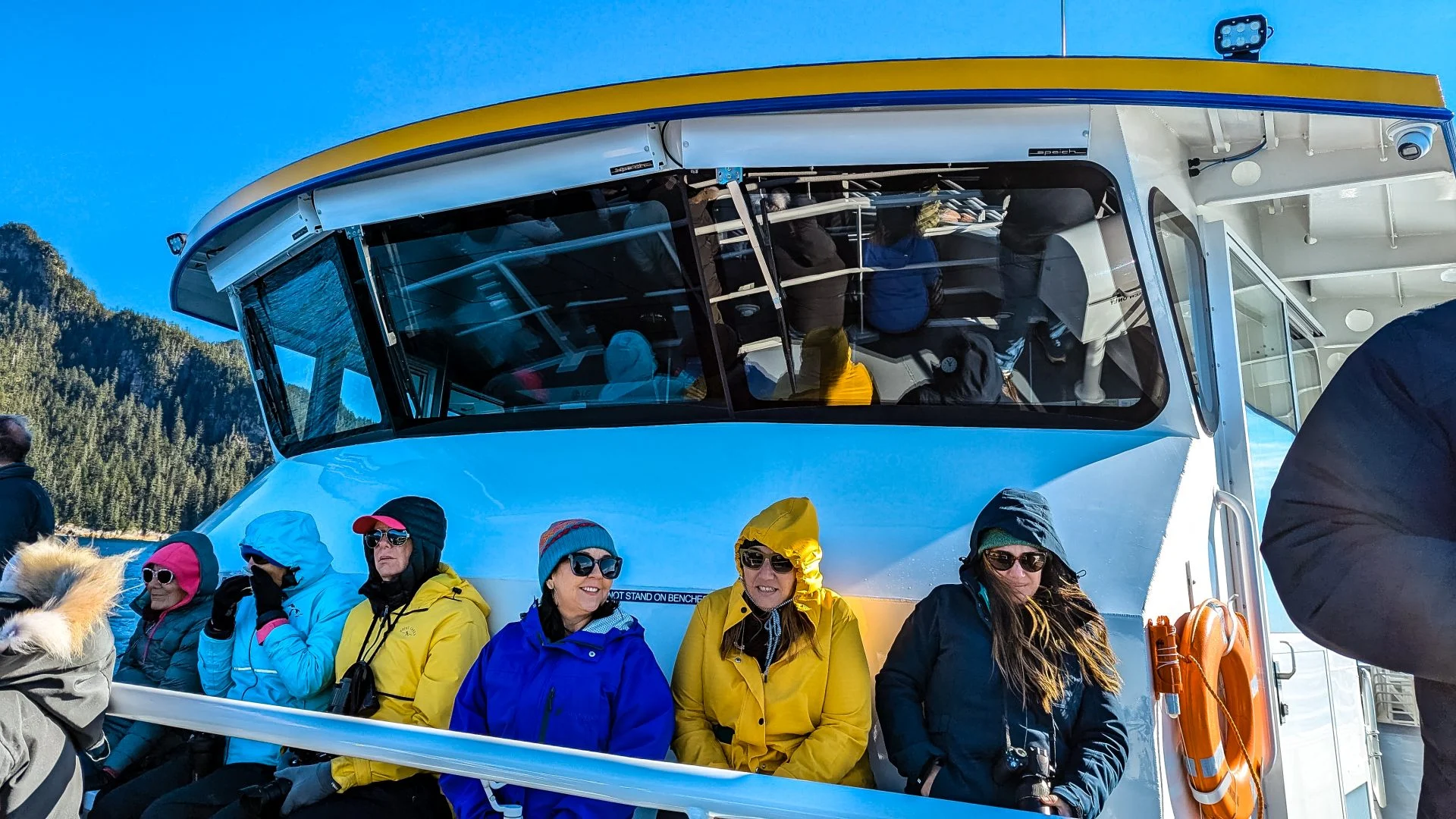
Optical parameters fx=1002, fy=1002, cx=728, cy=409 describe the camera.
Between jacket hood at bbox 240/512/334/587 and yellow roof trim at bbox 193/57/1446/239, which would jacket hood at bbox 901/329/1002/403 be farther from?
jacket hood at bbox 240/512/334/587

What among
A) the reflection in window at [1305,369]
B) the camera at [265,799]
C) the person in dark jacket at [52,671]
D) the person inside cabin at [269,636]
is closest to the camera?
the person in dark jacket at [52,671]

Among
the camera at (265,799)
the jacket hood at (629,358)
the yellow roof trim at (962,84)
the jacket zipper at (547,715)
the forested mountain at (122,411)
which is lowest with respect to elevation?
the camera at (265,799)

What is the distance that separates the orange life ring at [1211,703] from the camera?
2.58 metres

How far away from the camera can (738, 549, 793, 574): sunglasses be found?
2809 millimetres

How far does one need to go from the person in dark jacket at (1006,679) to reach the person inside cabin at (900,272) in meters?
1.01

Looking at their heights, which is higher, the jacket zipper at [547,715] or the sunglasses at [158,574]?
the sunglasses at [158,574]

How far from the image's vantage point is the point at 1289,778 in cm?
345

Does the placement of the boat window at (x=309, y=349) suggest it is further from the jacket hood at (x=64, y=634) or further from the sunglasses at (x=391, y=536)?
the jacket hood at (x=64, y=634)

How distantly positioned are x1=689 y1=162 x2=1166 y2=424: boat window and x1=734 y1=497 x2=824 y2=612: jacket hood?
0.81 meters

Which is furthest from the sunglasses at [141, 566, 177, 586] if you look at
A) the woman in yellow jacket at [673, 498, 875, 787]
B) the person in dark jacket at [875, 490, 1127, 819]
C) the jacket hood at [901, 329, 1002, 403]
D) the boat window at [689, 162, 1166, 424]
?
the jacket hood at [901, 329, 1002, 403]

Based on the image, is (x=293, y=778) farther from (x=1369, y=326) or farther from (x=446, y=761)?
(x=1369, y=326)

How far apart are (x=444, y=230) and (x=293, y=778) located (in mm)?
2048

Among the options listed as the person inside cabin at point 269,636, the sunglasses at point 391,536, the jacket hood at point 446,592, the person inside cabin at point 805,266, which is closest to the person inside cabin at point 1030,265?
the person inside cabin at point 805,266

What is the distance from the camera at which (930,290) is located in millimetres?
3541
